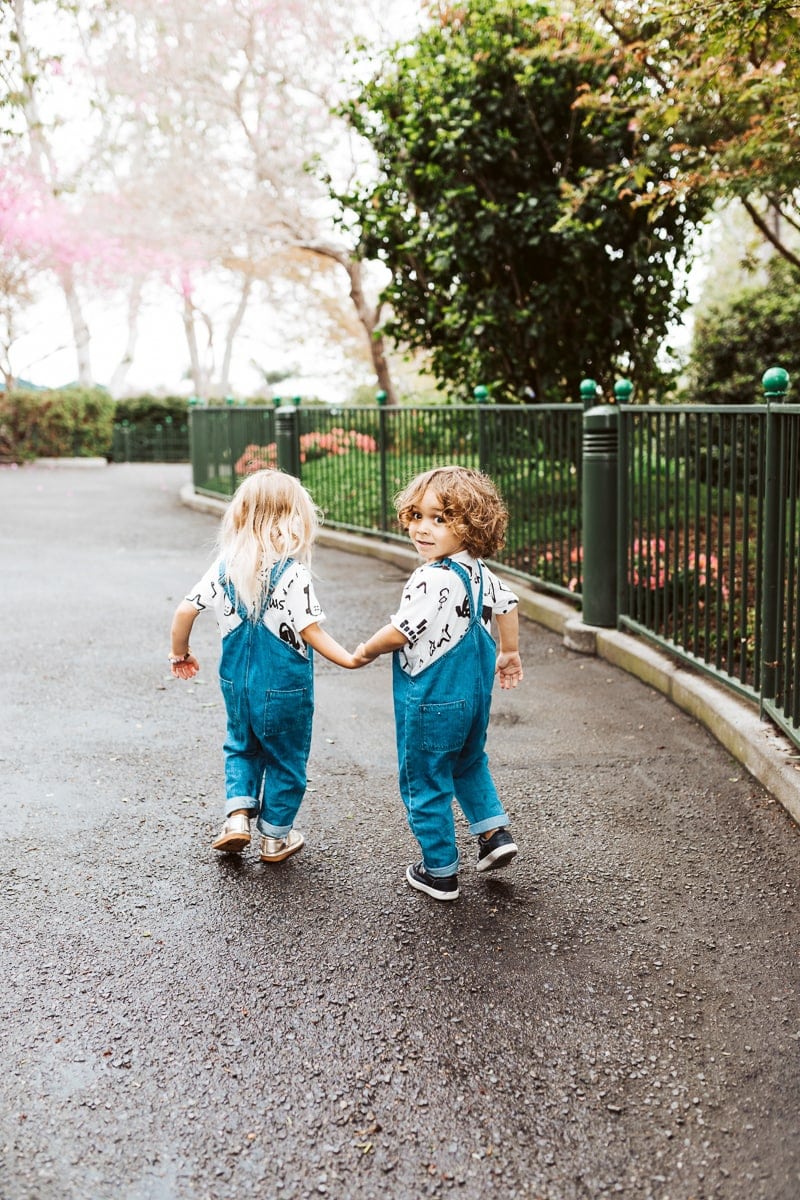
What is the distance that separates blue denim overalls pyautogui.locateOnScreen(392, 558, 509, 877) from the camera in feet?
11.4

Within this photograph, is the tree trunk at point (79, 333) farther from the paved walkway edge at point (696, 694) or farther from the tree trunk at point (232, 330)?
the paved walkway edge at point (696, 694)

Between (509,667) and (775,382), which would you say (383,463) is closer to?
(775,382)

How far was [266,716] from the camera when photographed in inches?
148

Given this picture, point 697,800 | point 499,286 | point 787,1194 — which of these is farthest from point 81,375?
point 787,1194

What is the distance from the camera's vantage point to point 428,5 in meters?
Answer: 8.90

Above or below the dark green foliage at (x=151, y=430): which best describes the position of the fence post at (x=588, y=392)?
below

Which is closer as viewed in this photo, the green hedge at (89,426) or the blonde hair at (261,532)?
the blonde hair at (261,532)

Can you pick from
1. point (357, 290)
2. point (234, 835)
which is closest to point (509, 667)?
point (234, 835)

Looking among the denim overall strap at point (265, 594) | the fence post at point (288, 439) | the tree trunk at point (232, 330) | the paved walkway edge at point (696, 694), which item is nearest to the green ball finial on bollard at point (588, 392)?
the paved walkway edge at point (696, 694)

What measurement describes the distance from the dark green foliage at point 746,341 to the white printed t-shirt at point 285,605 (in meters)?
8.42

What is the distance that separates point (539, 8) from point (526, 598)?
5059 mm

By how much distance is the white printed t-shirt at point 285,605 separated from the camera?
12.1 feet

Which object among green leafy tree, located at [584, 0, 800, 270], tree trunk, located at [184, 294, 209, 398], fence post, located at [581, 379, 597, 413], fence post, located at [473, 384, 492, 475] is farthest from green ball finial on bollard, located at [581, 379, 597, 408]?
tree trunk, located at [184, 294, 209, 398]

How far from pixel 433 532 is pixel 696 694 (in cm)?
246
